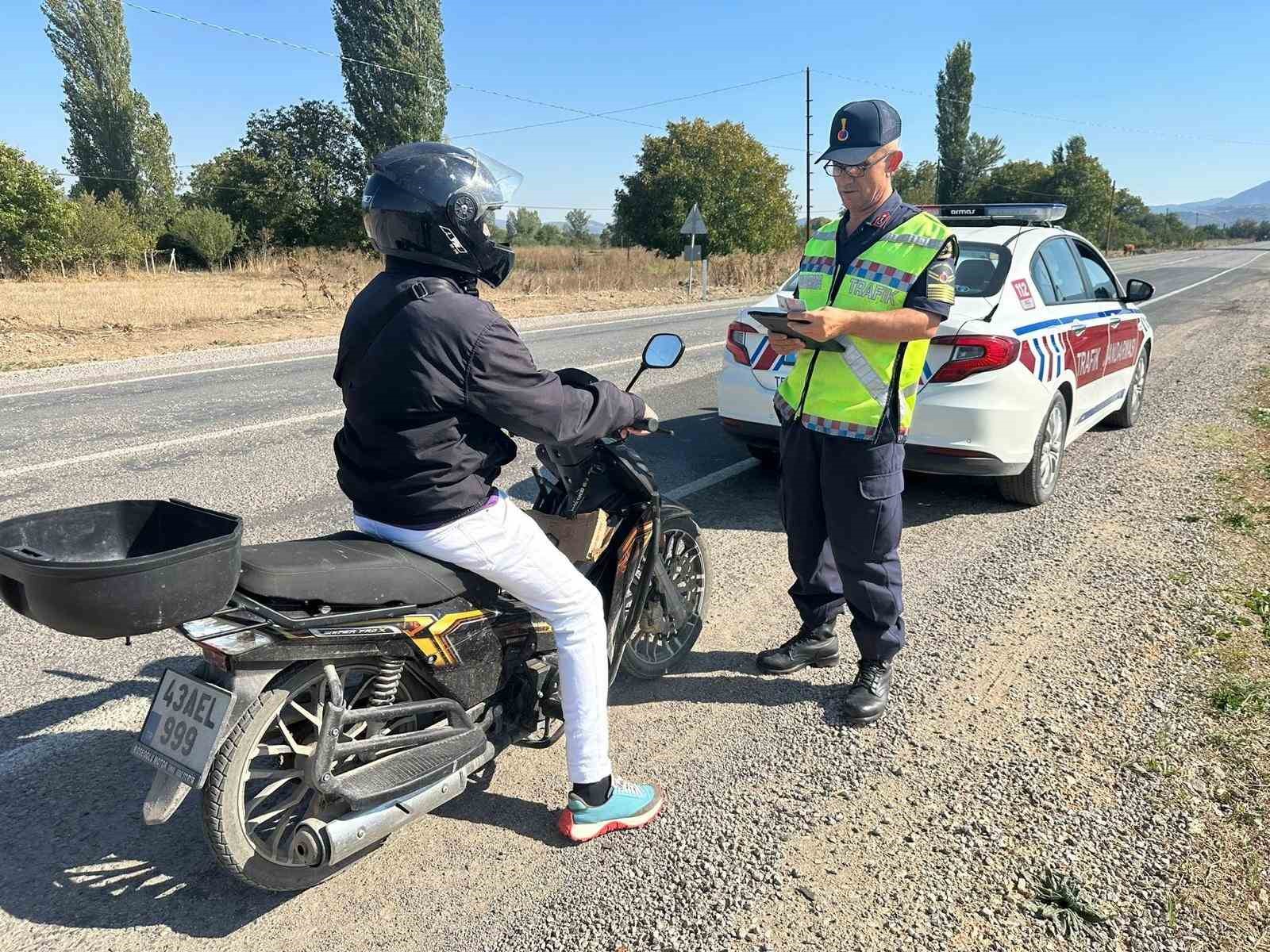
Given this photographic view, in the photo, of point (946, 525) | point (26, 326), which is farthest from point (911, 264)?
point (26, 326)

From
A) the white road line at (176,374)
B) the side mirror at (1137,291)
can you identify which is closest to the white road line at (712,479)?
the side mirror at (1137,291)

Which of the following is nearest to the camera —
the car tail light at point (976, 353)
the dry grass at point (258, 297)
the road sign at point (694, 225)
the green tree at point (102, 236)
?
the car tail light at point (976, 353)

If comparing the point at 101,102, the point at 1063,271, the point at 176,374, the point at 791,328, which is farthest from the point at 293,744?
the point at 101,102

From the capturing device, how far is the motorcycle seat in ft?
7.19

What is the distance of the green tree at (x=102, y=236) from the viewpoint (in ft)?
124

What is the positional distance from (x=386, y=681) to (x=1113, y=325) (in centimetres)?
626

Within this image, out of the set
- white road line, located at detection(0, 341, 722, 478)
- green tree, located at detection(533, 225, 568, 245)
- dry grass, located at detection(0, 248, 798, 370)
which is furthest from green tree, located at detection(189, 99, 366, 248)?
white road line, located at detection(0, 341, 722, 478)

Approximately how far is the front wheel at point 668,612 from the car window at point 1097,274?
175 inches

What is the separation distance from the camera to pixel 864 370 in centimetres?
331

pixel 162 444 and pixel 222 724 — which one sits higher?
pixel 222 724

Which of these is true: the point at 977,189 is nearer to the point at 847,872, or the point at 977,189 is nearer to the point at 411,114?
the point at 411,114

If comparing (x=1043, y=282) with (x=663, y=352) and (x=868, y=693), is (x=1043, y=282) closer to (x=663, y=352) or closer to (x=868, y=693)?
(x=868, y=693)

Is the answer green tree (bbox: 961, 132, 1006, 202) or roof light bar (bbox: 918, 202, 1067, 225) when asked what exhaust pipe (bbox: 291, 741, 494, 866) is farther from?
green tree (bbox: 961, 132, 1006, 202)

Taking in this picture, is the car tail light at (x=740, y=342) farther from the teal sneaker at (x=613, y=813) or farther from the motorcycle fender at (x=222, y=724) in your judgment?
the motorcycle fender at (x=222, y=724)
